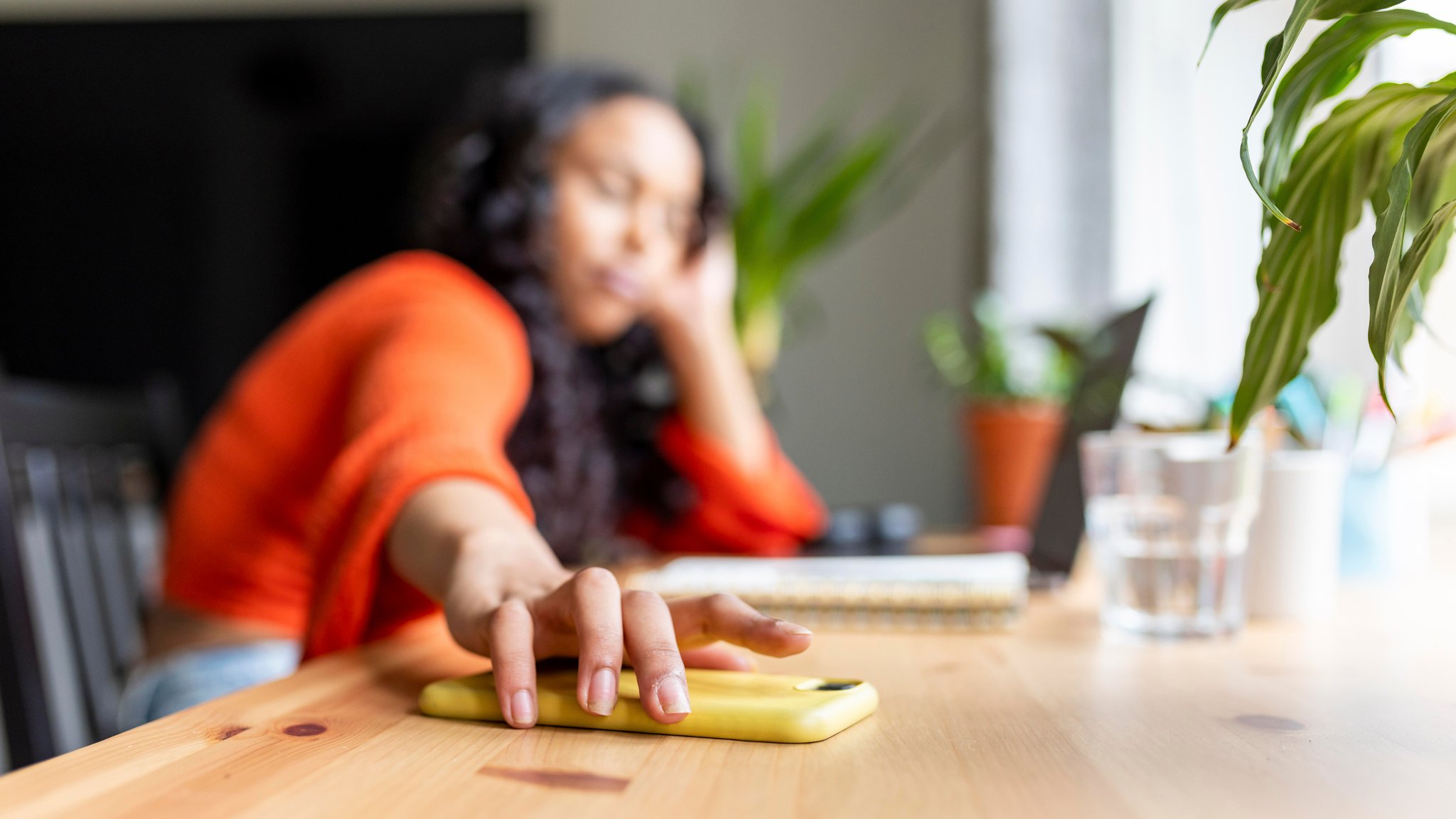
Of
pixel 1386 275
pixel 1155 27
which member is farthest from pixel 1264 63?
pixel 1155 27

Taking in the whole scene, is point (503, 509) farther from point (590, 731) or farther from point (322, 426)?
point (322, 426)

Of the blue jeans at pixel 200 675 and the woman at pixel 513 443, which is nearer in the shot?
the woman at pixel 513 443

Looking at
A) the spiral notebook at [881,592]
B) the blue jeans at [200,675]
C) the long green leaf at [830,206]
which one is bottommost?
the blue jeans at [200,675]

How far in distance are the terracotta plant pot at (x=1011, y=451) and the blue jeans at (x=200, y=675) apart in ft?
3.24

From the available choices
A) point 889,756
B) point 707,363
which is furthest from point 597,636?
point 707,363

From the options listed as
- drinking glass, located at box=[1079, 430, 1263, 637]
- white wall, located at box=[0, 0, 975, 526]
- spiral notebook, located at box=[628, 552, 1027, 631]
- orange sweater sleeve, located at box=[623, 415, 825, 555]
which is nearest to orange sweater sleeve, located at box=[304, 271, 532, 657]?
spiral notebook, located at box=[628, 552, 1027, 631]

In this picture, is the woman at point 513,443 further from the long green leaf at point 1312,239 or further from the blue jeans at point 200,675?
the long green leaf at point 1312,239

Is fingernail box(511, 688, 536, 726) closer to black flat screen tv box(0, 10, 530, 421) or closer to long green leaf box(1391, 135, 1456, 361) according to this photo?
long green leaf box(1391, 135, 1456, 361)

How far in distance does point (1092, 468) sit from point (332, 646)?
452mm

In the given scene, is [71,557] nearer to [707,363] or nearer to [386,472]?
[386,472]

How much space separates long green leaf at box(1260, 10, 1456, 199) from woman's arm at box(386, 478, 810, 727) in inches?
9.8

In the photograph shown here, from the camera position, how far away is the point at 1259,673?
0.51 m

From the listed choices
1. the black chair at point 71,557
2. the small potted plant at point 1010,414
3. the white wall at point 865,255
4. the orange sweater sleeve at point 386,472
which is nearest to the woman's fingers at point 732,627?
the orange sweater sleeve at point 386,472

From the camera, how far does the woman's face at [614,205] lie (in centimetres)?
127
